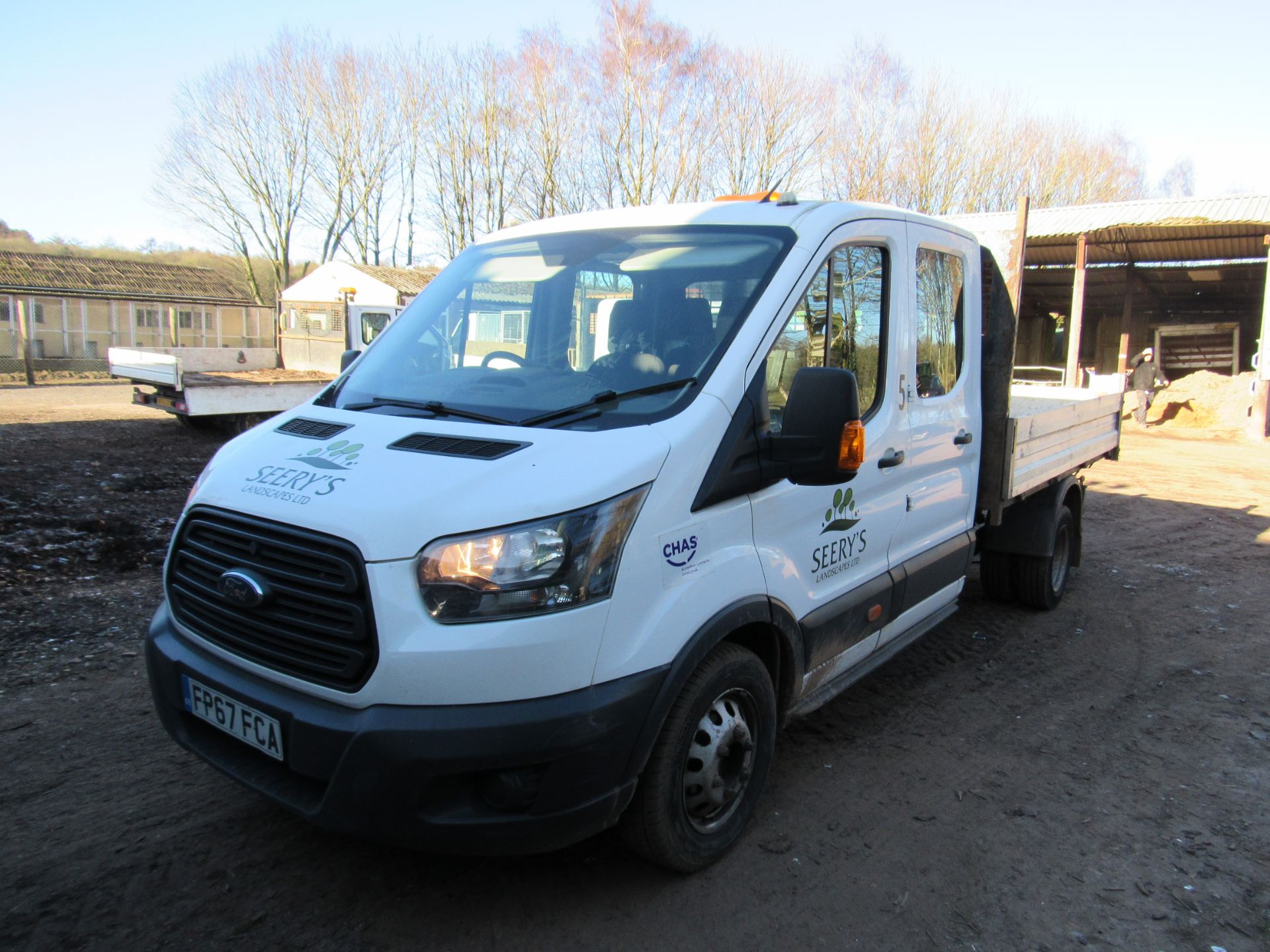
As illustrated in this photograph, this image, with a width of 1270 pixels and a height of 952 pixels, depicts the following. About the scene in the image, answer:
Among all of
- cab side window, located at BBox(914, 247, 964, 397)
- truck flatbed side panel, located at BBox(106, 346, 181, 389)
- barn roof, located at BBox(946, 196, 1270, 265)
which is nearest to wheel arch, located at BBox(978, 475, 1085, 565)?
cab side window, located at BBox(914, 247, 964, 397)

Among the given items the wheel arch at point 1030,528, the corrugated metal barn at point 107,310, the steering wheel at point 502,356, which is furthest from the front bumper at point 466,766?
the corrugated metal barn at point 107,310

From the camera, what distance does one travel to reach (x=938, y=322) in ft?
13.6

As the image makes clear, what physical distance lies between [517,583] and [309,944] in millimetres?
1283

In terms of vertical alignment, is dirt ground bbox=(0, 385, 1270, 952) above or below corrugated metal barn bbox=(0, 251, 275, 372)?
below

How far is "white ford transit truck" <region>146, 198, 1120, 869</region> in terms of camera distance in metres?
2.30

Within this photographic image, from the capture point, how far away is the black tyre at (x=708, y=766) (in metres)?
2.65

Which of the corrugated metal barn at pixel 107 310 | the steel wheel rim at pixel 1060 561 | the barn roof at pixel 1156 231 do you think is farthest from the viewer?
the corrugated metal barn at pixel 107 310

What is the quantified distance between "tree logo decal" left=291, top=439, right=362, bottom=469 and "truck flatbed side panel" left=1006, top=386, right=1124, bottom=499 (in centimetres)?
355

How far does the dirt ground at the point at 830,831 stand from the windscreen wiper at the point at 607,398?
4.99ft

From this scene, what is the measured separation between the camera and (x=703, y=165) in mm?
26781

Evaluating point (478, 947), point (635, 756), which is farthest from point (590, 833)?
point (478, 947)

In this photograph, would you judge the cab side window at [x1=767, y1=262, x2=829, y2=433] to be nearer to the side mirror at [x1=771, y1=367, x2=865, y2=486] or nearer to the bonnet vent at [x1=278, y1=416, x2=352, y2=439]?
the side mirror at [x1=771, y1=367, x2=865, y2=486]

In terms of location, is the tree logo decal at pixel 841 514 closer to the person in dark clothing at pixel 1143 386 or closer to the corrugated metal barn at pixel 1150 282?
the corrugated metal barn at pixel 1150 282

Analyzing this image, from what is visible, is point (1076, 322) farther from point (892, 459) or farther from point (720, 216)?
point (720, 216)
